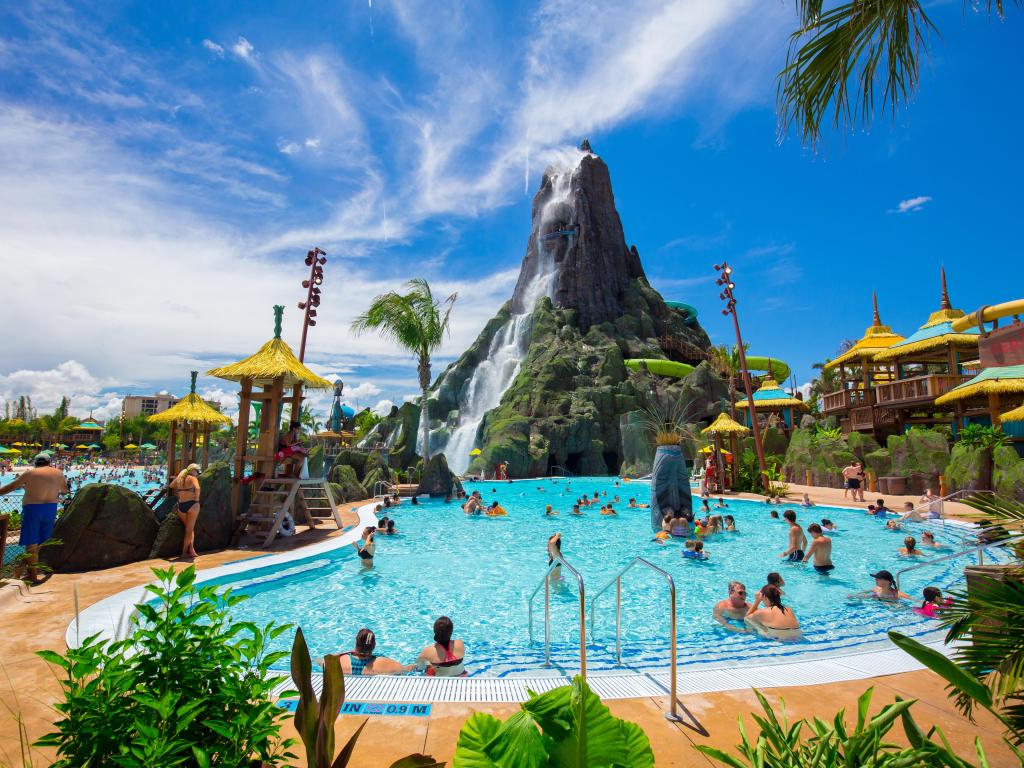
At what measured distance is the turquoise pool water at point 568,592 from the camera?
6.09m

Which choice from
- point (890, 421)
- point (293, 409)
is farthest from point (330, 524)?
point (890, 421)

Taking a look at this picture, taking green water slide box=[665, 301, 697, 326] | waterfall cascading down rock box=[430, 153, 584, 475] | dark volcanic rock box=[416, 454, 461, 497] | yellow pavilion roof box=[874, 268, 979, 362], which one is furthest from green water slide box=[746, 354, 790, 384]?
dark volcanic rock box=[416, 454, 461, 497]

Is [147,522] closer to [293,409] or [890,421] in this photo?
[293,409]

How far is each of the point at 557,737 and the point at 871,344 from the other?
31.1m

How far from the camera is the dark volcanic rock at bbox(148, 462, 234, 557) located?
27.9ft

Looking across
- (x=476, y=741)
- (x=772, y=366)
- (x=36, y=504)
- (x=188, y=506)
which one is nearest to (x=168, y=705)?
(x=476, y=741)

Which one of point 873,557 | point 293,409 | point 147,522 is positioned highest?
point 293,409

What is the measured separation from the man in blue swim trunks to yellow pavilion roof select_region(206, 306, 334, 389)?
401cm

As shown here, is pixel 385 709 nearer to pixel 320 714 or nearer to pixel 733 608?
pixel 320 714

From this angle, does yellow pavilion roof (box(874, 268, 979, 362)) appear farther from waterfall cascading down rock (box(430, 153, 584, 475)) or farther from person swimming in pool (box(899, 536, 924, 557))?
waterfall cascading down rock (box(430, 153, 584, 475))

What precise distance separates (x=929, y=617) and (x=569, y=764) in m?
7.52

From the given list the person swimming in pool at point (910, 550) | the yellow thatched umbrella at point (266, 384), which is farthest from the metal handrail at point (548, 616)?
the person swimming in pool at point (910, 550)

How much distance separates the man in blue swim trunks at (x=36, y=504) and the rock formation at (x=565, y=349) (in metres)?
24.0

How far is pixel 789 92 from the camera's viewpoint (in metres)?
3.85
